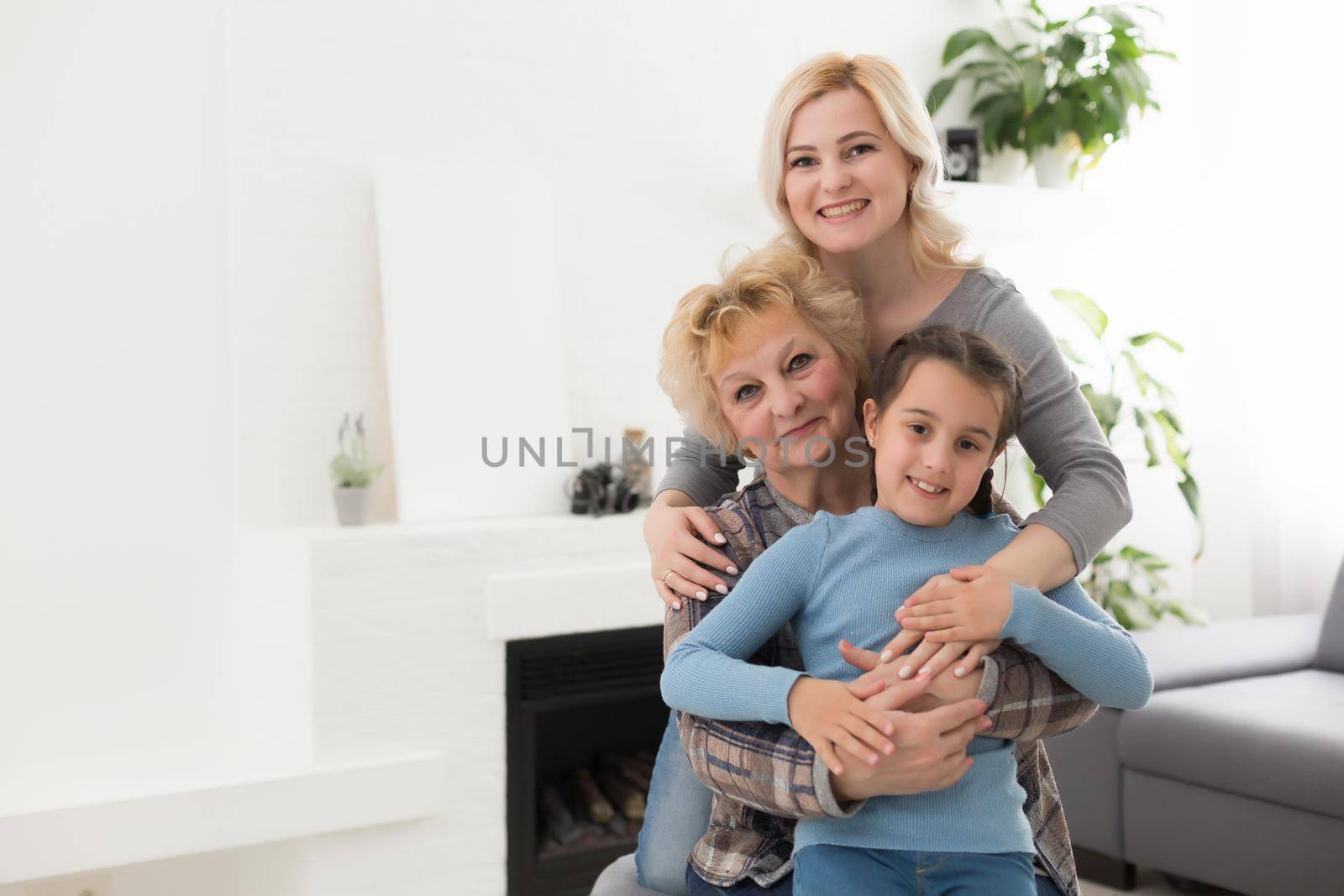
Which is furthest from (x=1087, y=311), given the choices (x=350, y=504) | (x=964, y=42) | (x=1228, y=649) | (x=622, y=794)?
(x=350, y=504)

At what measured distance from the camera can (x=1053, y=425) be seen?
1446 millimetres

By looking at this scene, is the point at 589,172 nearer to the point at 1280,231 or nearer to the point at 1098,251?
the point at 1098,251

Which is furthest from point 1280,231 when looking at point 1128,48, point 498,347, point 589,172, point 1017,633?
point 1017,633

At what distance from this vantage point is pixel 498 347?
10.1 feet

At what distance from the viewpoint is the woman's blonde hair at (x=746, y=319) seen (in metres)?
1.45

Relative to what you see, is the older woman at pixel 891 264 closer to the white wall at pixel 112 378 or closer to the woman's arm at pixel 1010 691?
the woman's arm at pixel 1010 691

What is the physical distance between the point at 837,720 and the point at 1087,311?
3.02 m

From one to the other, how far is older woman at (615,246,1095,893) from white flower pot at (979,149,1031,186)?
8.99 ft

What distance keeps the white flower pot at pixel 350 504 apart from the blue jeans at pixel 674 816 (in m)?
1.56

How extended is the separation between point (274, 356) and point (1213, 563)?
3.57m

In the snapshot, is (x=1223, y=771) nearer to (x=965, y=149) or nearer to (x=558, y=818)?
(x=558, y=818)

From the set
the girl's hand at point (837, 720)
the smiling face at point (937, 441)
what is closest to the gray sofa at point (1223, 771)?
the smiling face at point (937, 441)

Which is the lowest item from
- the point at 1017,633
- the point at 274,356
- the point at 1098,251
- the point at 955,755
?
the point at 955,755

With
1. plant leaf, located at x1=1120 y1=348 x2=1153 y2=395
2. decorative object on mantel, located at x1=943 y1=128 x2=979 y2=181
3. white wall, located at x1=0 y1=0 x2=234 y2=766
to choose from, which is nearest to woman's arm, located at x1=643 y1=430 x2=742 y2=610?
white wall, located at x1=0 y1=0 x2=234 y2=766
